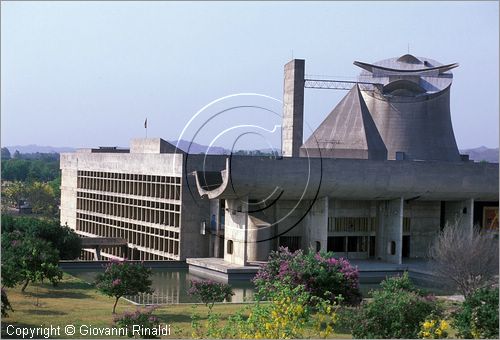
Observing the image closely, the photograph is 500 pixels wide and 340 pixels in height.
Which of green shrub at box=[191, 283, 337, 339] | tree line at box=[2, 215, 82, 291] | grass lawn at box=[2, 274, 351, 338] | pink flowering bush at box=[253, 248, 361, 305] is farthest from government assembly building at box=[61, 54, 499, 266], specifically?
green shrub at box=[191, 283, 337, 339]

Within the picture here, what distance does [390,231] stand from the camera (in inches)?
1762

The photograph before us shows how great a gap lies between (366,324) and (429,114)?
Result: 131 ft

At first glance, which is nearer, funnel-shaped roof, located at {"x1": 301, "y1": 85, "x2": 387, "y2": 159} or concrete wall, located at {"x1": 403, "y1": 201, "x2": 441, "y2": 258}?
concrete wall, located at {"x1": 403, "y1": 201, "x2": 441, "y2": 258}

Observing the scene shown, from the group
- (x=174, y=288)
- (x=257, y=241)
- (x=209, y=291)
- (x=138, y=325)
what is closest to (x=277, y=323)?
(x=138, y=325)

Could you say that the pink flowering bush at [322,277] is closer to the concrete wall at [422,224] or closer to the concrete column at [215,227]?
the concrete column at [215,227]

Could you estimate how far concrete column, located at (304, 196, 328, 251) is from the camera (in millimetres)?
42688

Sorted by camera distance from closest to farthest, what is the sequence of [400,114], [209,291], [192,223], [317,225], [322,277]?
[322,277], [209,291], [317,225], [192,223], [400,114]

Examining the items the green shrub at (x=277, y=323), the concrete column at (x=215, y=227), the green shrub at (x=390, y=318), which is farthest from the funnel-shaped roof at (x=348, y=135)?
the green shrub at (x=277, y=323)

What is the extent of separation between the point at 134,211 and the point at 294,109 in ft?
37.4

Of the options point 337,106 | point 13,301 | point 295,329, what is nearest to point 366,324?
point 295,329

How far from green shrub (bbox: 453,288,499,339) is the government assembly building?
21.5m

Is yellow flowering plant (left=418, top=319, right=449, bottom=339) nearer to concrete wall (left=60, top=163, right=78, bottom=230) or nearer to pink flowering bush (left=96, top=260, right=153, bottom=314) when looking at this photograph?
pink flowering bush (left=96, top=260, right=153, bottom=314)

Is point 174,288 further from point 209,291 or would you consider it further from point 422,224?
point 422,224

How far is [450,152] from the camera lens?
55469 mm
